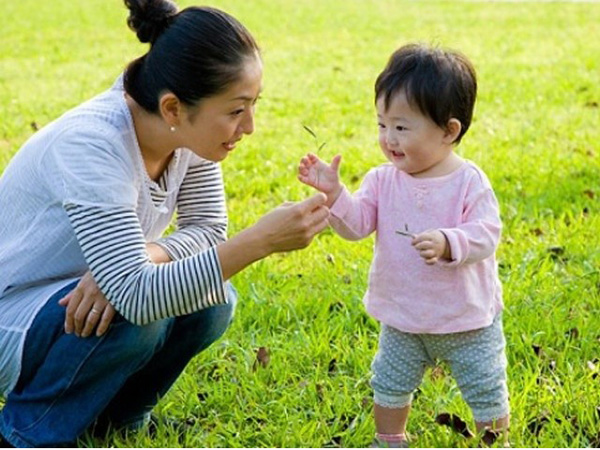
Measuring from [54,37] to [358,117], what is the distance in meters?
5.74

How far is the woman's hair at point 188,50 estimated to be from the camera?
2.64 m

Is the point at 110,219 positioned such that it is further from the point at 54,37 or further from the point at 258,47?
the point at 54,37

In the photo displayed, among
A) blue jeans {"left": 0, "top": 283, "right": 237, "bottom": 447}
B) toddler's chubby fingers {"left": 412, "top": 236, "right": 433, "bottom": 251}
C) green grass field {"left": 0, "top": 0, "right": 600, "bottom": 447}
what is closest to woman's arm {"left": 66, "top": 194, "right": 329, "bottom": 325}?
blue jeans {"left": 0, "top": 283, "right": 237, "bottom": 447}

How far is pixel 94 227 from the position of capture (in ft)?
8.66

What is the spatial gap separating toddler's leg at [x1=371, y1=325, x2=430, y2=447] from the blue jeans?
0.47 m

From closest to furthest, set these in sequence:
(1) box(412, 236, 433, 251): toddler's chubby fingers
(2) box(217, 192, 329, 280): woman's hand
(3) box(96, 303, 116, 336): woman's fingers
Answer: (1) box(412, 236, 433, 251): toddler's chubby fingers
(2) box(217, 192, 329, 280): woman's hand
(3) box(96, 303, 116, 336): woman's fingers

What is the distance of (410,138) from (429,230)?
0.22 m

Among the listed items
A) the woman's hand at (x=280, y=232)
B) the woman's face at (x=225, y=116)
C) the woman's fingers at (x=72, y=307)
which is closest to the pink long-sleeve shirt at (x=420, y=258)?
the woman's hand at (x=280, y=232)

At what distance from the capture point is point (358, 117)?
720 centimetres

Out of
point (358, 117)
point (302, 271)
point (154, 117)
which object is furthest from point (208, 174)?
point (358, 117)

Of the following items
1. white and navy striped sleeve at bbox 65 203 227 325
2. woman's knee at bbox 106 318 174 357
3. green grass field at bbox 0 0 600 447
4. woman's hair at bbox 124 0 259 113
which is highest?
woman's hair at bbox 124 0 259 113

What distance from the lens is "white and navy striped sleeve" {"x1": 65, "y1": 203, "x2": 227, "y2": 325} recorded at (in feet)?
8.66

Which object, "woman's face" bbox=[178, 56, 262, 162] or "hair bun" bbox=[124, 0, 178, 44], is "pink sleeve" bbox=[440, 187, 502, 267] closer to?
"woman's face" bbox=[178, 56, 262, 162]

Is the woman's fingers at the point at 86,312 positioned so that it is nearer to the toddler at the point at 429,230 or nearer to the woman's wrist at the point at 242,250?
the woman's wrist at the point at 242,250
